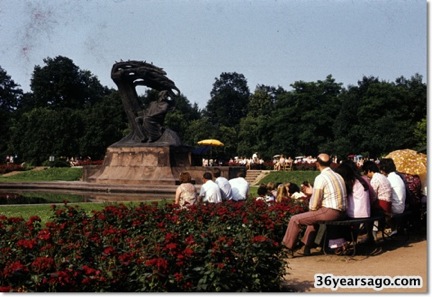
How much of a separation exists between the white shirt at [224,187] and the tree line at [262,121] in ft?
99.4

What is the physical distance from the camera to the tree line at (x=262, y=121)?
45.8 m

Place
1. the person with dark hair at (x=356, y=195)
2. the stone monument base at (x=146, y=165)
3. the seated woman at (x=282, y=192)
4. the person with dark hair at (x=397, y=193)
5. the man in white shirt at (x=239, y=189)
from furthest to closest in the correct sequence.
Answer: the stone monument base at (x=146, y=165) → the man in white shirt at (x=239, y=189) → the seated woman at (x=282, y=192) → the person with dark hair at (x=397, y=193) → the person with dark hair at (x=356, y=195)

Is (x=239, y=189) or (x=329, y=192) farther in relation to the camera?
(x=239, y=189)

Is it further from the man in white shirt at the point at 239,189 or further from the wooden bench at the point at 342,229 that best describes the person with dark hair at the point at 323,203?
the man in white shirt at the point at 239,189

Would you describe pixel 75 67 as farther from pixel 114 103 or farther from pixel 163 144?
pixel 163 144

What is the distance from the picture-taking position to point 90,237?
245 inches

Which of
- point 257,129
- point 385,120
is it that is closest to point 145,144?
point 385,120

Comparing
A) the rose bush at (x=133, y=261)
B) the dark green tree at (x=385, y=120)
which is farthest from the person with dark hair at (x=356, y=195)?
the dark green tree at (x=385, y=120)

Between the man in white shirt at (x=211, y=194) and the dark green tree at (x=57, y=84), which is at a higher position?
the dark green tree at (x=57, y=84)

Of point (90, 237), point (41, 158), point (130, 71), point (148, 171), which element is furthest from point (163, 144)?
point (41, 158)

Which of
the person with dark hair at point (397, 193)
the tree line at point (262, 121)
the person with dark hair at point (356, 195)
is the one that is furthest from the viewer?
the tree line at point (262, 121)

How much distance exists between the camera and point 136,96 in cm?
2536

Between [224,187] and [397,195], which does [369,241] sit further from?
[224,187]

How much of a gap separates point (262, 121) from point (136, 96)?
40.5 meters
